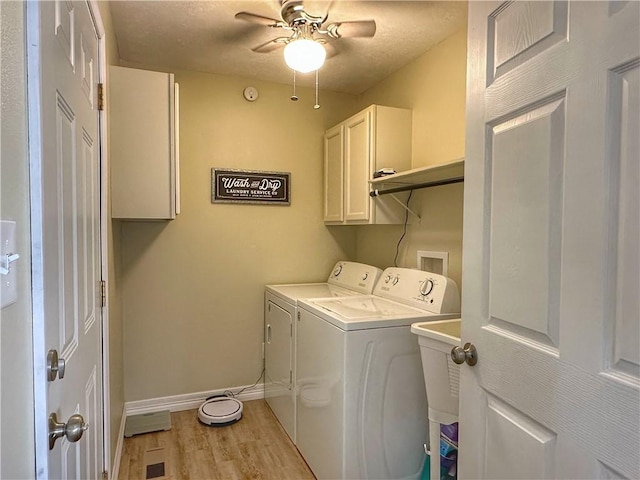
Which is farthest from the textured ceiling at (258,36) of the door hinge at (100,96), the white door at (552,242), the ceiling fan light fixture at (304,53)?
the white door at (552,242)

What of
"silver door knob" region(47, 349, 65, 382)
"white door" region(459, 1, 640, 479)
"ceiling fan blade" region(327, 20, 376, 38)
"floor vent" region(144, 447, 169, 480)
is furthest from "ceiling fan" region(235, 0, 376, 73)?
"floor vent" region(144, 447, 169, 480)

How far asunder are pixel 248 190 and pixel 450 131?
154 centimetres

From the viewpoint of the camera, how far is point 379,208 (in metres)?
2.61

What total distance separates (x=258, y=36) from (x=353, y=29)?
66cm

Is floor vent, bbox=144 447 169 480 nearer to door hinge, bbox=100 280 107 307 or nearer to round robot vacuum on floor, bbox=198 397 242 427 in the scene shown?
round robot vacuum on floor, bbox=198 397 242 427

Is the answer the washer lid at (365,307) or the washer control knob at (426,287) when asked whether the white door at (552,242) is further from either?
the washer control knob at (426,287)

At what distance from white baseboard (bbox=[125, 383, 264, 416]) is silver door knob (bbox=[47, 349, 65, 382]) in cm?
221

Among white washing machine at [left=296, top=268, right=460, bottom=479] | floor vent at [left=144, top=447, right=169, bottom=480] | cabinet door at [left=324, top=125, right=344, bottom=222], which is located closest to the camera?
white washing machine at [left=296, top=268, right=460, bottom=479]

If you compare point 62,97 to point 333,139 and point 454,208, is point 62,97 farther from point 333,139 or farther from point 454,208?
point 333,139

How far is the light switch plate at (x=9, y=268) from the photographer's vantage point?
1.87ft

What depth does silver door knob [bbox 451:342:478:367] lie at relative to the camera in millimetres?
1201

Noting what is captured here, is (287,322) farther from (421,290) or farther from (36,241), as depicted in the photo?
(36,241)

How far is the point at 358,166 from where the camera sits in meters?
2.72

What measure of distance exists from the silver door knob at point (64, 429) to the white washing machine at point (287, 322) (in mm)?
1633
